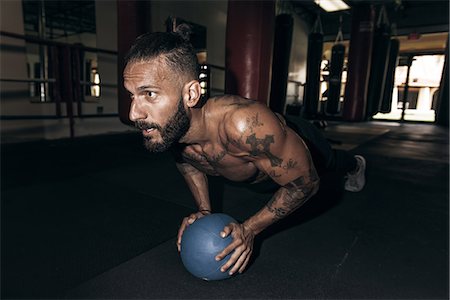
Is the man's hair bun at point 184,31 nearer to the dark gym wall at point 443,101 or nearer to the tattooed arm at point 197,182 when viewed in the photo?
the tattooed arm at point 197,182

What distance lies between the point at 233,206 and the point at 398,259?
1141 mm

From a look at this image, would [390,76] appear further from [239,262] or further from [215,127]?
[239,262]

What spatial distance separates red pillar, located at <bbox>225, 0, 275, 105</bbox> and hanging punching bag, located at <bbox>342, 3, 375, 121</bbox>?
3102mm

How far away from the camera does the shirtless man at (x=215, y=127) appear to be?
1.21m

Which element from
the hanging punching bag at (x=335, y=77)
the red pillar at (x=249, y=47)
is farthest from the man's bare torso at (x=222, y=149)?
the hanging punching bag at (x=335, y=77)

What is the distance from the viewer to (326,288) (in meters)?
1.34

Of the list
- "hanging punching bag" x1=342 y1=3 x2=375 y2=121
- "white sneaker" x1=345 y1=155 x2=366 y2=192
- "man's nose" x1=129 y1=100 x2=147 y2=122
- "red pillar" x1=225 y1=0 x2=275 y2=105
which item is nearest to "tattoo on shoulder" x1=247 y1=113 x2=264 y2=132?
"man's nose" x1=129 y1=100 x2=147 y2=122

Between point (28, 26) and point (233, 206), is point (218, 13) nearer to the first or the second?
point (233, 206)

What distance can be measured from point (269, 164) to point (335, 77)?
507 cm

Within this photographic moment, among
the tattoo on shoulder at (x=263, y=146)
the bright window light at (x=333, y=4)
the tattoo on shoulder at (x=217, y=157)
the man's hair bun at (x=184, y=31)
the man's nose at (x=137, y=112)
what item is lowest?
the tattoo on shoulder at (x=217, y=157)

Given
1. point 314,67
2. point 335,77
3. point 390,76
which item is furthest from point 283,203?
point 390,76

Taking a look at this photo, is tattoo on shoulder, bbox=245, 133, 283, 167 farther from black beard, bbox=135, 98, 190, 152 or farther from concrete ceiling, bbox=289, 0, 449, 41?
concrete ceiling, bbox=289, 0, 449, 41

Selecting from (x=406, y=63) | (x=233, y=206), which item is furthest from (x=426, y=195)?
(x=406, y=63)

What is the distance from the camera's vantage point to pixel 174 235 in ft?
5.97
